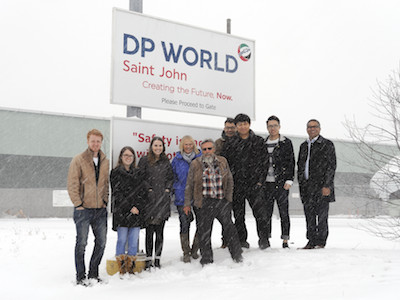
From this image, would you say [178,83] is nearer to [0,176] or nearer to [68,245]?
[68,245]

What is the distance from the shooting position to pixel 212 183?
20.1ft

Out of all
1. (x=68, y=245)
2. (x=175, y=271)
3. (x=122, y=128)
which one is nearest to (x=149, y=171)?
(x=122, y=128)

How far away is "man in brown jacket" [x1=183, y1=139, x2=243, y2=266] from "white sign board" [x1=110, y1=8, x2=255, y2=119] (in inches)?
67.3

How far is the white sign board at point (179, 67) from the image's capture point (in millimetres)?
7008

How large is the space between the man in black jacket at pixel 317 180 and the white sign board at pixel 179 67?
213cm

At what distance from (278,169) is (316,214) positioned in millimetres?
969

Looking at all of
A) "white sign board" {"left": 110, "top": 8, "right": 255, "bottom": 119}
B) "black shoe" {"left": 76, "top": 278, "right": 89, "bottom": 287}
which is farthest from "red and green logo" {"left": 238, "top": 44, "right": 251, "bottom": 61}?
"black shoe" {"left": 76, "top": 278, "right": 89, "bottom": 287}

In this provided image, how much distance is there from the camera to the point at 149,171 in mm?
6266

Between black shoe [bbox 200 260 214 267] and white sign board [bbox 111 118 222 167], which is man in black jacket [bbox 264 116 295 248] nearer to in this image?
black shoe [bbox 200 260 214 267]

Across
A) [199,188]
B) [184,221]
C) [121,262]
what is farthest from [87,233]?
[199,188]

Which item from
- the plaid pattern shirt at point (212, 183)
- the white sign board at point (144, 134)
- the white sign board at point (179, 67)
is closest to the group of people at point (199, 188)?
the plaid pattern shirt at point (212, 183)

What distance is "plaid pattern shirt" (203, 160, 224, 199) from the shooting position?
6102mm

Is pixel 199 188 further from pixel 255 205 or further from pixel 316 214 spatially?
pixel 316 214

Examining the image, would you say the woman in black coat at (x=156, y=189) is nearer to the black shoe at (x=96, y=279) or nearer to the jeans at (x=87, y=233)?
the jeans at (x=87, y=233)
